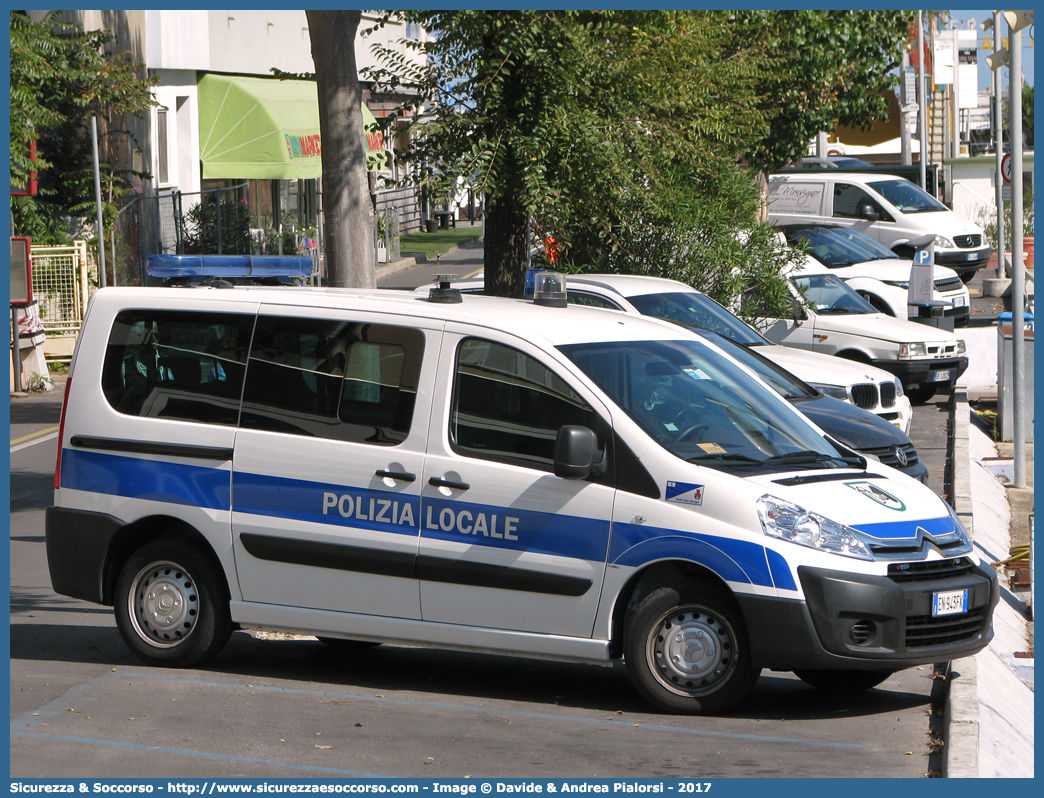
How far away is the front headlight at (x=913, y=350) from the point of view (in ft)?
52.1

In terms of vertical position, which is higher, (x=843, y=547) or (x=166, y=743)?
(x=843, y=547)

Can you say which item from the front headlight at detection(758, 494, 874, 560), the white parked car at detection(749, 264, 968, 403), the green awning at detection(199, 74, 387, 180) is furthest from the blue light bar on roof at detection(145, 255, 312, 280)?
the front headlight at detection(758, 494, 874, 560)

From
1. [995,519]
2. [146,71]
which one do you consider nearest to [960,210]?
[146,71]

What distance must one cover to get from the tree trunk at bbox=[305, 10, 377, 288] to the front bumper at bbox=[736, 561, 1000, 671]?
14.5 ft

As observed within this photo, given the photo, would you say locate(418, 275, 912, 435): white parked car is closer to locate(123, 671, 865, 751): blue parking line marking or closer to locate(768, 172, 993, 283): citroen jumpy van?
locate(123, 671, 865, 751): blue parking line marking

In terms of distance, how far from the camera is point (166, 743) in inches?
227

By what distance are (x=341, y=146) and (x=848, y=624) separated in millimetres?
5141

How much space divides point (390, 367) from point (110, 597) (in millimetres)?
2063

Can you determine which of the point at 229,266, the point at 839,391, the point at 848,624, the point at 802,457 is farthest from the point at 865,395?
the point at 229,266

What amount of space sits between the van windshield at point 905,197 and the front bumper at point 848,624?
24.0 metres

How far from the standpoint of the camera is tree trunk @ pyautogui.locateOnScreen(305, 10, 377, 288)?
9.25m

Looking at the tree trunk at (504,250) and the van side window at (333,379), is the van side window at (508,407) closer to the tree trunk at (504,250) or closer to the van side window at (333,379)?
the van side window at (333,379)

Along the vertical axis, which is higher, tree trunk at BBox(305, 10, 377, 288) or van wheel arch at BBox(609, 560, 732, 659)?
tree trunk at BBox(305, 10, 377, 288)
